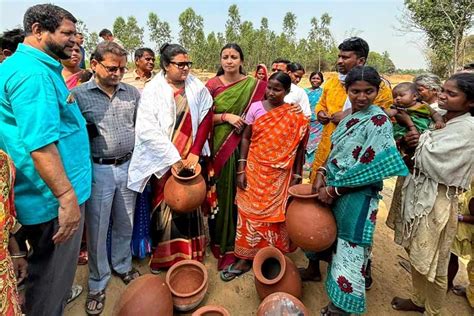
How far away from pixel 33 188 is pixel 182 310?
1.47 m

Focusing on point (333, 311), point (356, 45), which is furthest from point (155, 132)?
point (333, 311)

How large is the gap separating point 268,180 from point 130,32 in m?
37.6

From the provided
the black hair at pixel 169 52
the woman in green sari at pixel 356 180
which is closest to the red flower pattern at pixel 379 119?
the woman in green sari at pixel 356 180

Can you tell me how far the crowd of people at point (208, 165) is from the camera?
1.78m

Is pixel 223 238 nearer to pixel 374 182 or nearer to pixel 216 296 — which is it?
pixel 216 296

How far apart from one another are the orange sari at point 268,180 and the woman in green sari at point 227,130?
0.70 feet

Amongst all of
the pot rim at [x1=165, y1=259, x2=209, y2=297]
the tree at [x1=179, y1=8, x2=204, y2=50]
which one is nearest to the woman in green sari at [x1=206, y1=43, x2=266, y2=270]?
the pot rim at [x1=165, y1=259, x2=209, y2=297]

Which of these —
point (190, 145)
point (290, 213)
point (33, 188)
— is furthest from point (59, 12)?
point (290, 213)

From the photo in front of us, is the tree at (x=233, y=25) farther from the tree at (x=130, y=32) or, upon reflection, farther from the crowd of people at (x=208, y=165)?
the crowd of people at (x=208, y=165)

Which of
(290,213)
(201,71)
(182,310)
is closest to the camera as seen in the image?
(290,213)

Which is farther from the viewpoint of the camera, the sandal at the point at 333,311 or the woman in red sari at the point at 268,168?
the woman in red sari at the point at 268,168

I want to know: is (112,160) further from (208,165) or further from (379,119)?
(379,119)

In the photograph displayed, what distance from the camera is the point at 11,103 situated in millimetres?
1639

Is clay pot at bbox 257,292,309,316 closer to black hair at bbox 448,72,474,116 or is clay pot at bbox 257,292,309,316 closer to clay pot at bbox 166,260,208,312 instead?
clay pot at bbox 166,260,208,312
